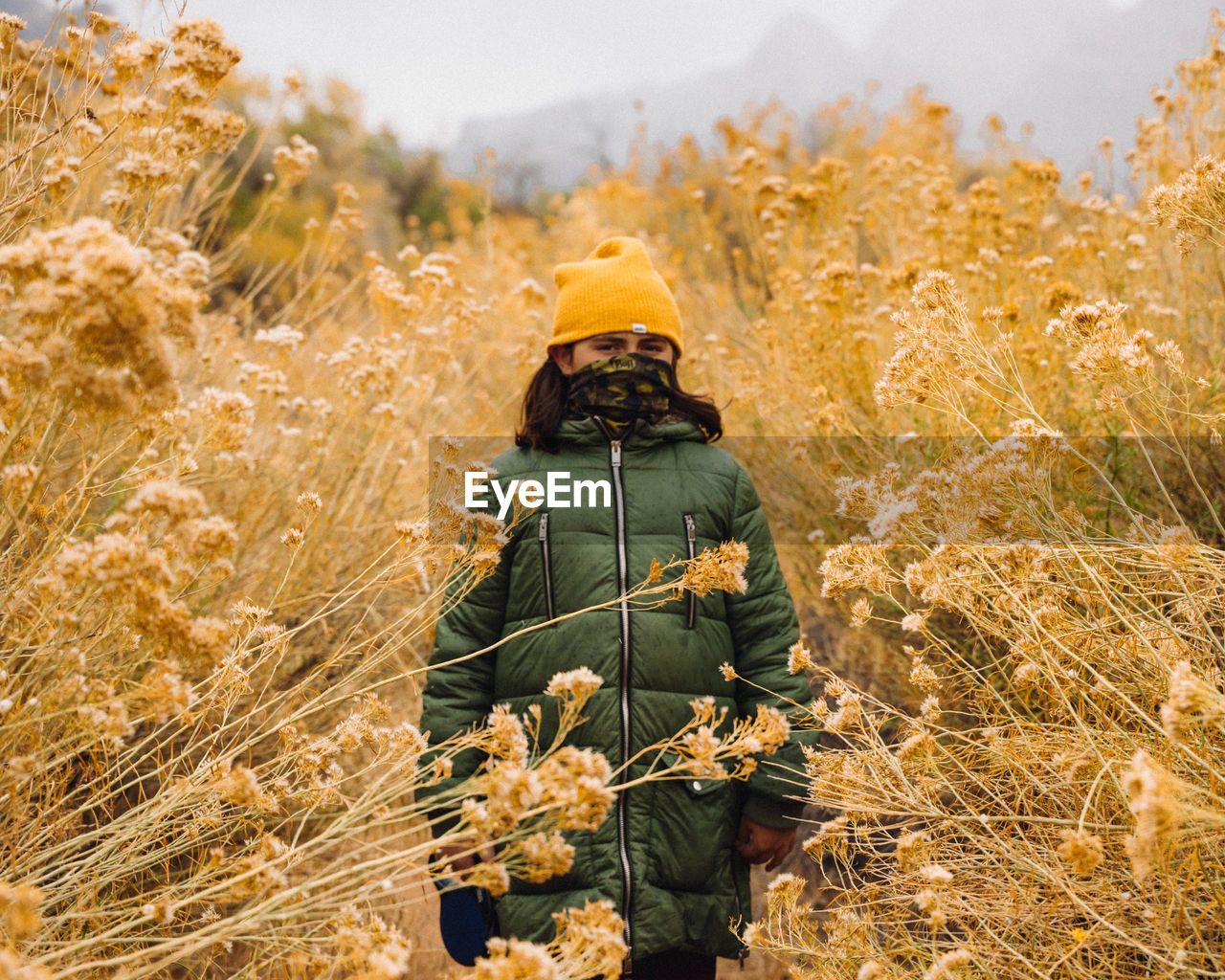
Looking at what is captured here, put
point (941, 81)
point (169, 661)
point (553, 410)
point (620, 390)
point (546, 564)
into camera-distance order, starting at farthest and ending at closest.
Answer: point (941, 81), point (553, 410), point (620, 390), point (546, 564), point (169, 661)

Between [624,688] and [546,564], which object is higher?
[546,564]

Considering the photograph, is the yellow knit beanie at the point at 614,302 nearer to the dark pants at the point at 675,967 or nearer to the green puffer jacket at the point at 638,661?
the green puffer jacket at the point at 638,661

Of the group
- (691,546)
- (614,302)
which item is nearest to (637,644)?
(691,546)

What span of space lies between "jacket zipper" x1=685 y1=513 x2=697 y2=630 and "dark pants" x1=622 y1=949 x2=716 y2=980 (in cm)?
73

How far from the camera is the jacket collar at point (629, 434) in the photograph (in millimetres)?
1869

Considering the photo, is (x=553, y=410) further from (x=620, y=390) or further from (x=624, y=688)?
(x=624, y=688)


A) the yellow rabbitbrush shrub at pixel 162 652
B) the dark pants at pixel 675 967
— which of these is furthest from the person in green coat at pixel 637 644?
the yellow rabbitbrush shrub at pixel 162 652

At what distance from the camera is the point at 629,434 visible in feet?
6.20

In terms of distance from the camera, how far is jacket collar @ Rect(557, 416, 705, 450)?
1869mm

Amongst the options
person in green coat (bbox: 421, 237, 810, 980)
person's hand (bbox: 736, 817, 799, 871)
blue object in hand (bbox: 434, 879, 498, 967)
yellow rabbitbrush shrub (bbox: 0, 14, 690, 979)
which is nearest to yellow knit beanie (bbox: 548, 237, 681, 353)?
person in green coat (bbox: 421, 237, 810, 980)

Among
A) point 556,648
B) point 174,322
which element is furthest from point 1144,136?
point 174,322

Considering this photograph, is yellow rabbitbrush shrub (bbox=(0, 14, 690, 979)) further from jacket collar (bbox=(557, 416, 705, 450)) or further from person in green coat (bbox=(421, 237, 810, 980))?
jacket collar (bbox=(557, 416, 705, 450))

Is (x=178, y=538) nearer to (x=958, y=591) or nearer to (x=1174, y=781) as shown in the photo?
(x=1174, y=781)

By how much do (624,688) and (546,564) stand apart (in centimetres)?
33
